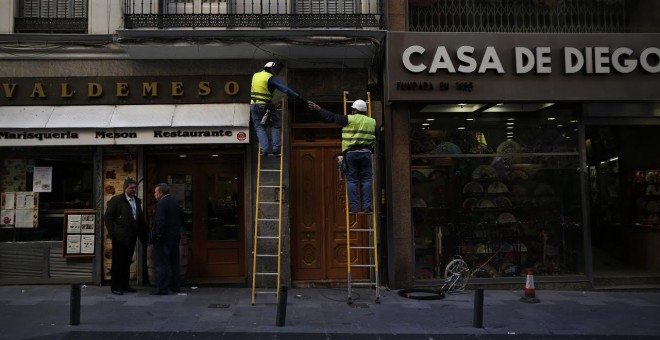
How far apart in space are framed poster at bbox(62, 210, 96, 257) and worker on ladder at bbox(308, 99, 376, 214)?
475 cm

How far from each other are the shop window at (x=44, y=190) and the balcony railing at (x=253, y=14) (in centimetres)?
290

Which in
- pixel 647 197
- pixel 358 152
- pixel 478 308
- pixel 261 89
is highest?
pixel 261 89

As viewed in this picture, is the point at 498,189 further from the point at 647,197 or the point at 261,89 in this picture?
the point at 261,89

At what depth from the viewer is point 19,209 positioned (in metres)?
10.3

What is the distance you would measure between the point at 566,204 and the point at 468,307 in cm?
328

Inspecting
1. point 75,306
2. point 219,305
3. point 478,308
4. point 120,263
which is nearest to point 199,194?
point 120,263

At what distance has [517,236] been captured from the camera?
34.7 feet

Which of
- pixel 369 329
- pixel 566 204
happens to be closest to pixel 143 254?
pixel 369 329

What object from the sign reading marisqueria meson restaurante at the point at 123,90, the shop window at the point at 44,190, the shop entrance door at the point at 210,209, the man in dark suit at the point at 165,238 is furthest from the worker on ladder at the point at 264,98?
the shop window at the point at 44,190

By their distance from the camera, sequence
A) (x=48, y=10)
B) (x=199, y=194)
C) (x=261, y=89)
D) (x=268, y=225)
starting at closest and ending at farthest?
(x=261, y=89) → (x=268, y=225) → (x=48, y=10) → (x=199, y=194)

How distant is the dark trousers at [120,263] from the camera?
375 inches

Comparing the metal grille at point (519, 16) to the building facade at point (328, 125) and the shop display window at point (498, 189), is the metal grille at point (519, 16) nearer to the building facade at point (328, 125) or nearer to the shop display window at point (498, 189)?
the building facade at point (328, 125)

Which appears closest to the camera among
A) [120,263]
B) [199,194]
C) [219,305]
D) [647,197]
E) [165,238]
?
[219,305]

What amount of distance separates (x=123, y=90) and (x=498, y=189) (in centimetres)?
724
